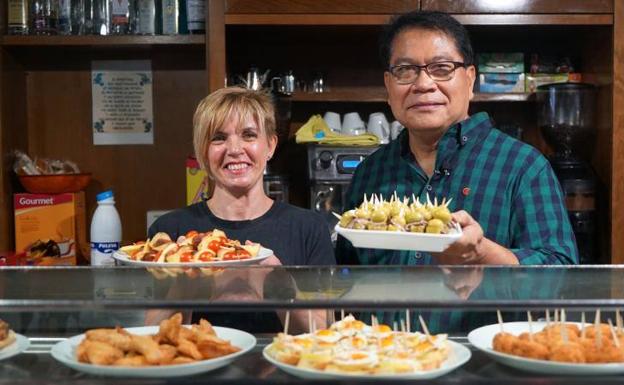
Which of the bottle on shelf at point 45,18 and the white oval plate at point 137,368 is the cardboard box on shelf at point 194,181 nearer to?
the bottle on shelf at point 45,18

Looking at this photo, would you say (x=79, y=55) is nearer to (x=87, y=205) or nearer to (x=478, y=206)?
(x=87, y=205)

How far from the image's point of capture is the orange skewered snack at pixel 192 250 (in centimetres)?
143

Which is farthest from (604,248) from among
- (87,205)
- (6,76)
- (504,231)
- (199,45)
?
(6,76)

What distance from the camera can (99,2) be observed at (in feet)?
11.1

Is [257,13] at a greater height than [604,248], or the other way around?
[257,13]

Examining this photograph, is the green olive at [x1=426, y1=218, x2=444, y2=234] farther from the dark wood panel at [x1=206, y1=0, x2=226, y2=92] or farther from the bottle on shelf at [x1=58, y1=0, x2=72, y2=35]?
the bottle on shelf at [x1=58, y1=0, x2=72, y2=35]

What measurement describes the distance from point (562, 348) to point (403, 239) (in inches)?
12.3

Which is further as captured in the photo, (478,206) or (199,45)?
(199,45)

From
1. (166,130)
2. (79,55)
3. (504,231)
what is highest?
(79,55)

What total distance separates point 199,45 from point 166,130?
19.2 inches

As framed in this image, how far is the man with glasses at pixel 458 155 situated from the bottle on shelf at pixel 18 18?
1.94 metres

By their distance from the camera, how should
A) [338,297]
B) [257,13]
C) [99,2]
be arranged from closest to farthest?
1. [338,297]
2. [257,13]
3. [99,2]

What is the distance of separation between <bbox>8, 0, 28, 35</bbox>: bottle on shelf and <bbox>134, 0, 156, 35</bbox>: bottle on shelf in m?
0.44

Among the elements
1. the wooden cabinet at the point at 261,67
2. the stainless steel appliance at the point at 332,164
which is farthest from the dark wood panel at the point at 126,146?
the stainless steel appliance at the point at 332,164
